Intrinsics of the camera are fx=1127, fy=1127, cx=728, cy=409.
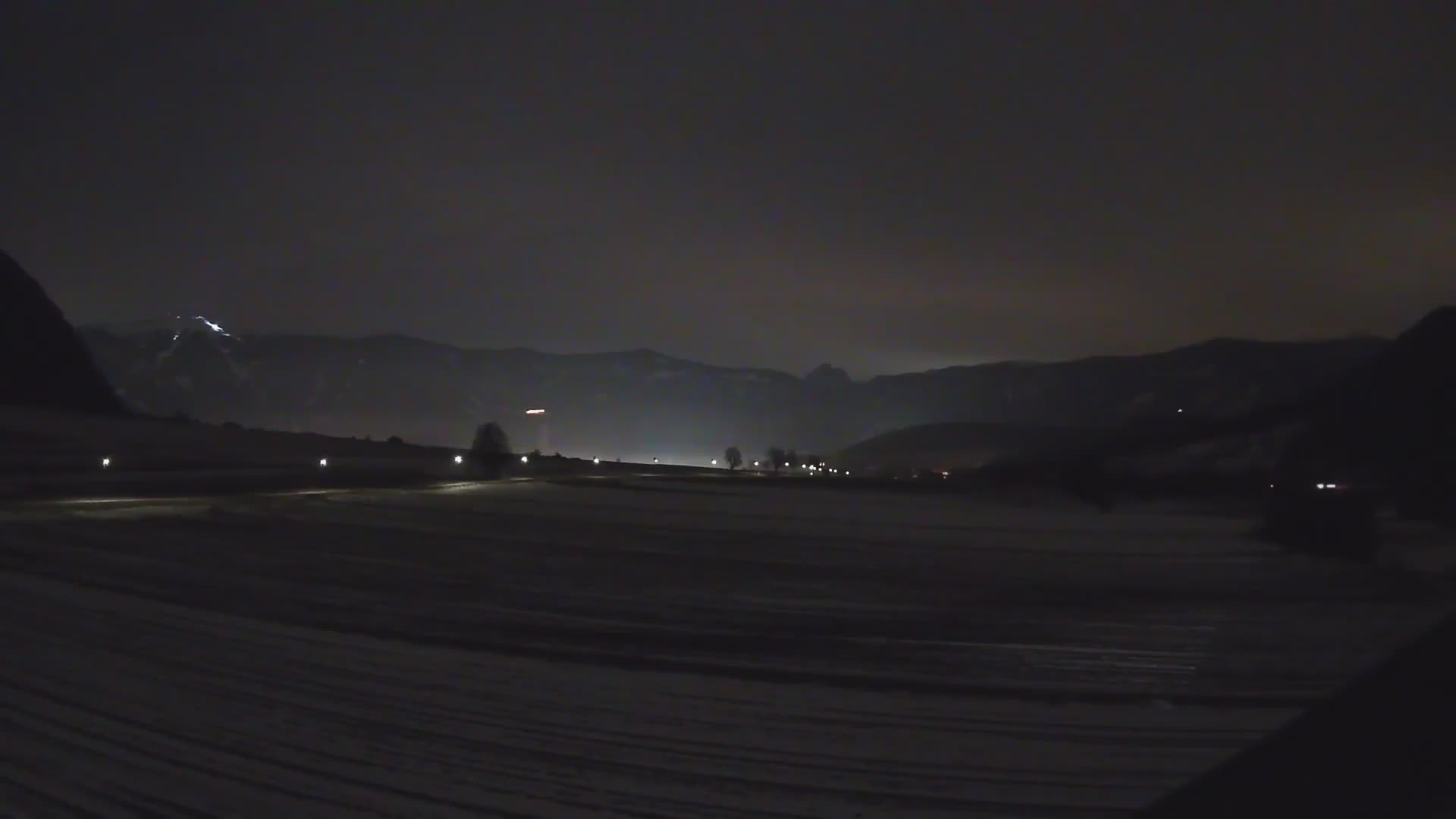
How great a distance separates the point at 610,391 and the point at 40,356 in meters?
95.7

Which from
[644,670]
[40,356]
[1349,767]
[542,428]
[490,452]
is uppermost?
[40,356]

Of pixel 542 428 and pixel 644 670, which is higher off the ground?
pixel 542 428

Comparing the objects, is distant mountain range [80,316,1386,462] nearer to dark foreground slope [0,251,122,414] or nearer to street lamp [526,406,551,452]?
street lamp [526,406,551,452]

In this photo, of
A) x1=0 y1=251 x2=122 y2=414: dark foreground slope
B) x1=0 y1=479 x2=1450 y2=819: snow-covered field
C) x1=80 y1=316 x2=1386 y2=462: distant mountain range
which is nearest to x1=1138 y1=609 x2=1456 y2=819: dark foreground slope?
x1=0 y1=479 x2=1450 y2=819: snow-covered field

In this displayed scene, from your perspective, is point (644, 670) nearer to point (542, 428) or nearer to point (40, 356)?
point (40, 356)

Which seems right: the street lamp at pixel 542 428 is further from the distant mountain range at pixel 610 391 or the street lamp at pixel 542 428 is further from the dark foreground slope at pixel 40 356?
the dark foreground slope at pixel 40 356

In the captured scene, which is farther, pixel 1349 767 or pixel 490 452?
pixel 490 452

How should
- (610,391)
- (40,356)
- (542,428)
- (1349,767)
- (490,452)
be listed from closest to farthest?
(1349,767), (490,452), (40,356), (542,428), (610,391)

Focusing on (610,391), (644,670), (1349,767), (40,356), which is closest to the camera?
(1349,767)

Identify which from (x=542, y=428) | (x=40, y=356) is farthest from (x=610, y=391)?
(x=40, y=356)

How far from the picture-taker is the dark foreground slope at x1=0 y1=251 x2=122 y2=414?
80625 millimetres

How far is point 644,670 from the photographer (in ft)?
30.8

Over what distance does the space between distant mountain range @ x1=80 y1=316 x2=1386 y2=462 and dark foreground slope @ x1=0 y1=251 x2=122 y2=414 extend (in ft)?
80.7

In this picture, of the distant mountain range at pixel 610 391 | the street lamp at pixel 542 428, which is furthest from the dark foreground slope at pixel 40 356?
the street lamp at pixel 542 428
